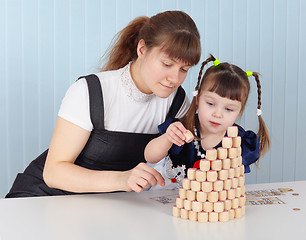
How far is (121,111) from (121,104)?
0.03m

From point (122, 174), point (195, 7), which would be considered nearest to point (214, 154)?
point (122, 174)

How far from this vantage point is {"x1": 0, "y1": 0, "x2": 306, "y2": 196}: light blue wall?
2.76 meters

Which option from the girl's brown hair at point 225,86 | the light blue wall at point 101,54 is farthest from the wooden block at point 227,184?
the light blue wall at point 101,54

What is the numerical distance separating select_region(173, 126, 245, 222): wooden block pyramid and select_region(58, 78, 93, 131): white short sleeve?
0.50m

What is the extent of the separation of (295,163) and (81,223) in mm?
2612

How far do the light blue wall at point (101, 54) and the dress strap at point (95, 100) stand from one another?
3.83 feet

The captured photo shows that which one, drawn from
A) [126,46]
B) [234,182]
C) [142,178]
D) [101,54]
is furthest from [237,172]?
[101,54]

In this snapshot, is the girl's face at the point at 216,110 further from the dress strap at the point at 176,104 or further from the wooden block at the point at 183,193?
the wooden block at the point at 183,193

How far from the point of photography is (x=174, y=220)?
1.18m

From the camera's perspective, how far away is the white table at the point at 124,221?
1.07 meters

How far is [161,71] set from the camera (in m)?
1.48

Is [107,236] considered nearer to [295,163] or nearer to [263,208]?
[263,208]

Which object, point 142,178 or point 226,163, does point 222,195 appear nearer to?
point 226,163

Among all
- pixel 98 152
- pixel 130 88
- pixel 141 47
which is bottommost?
pixel 98 152
